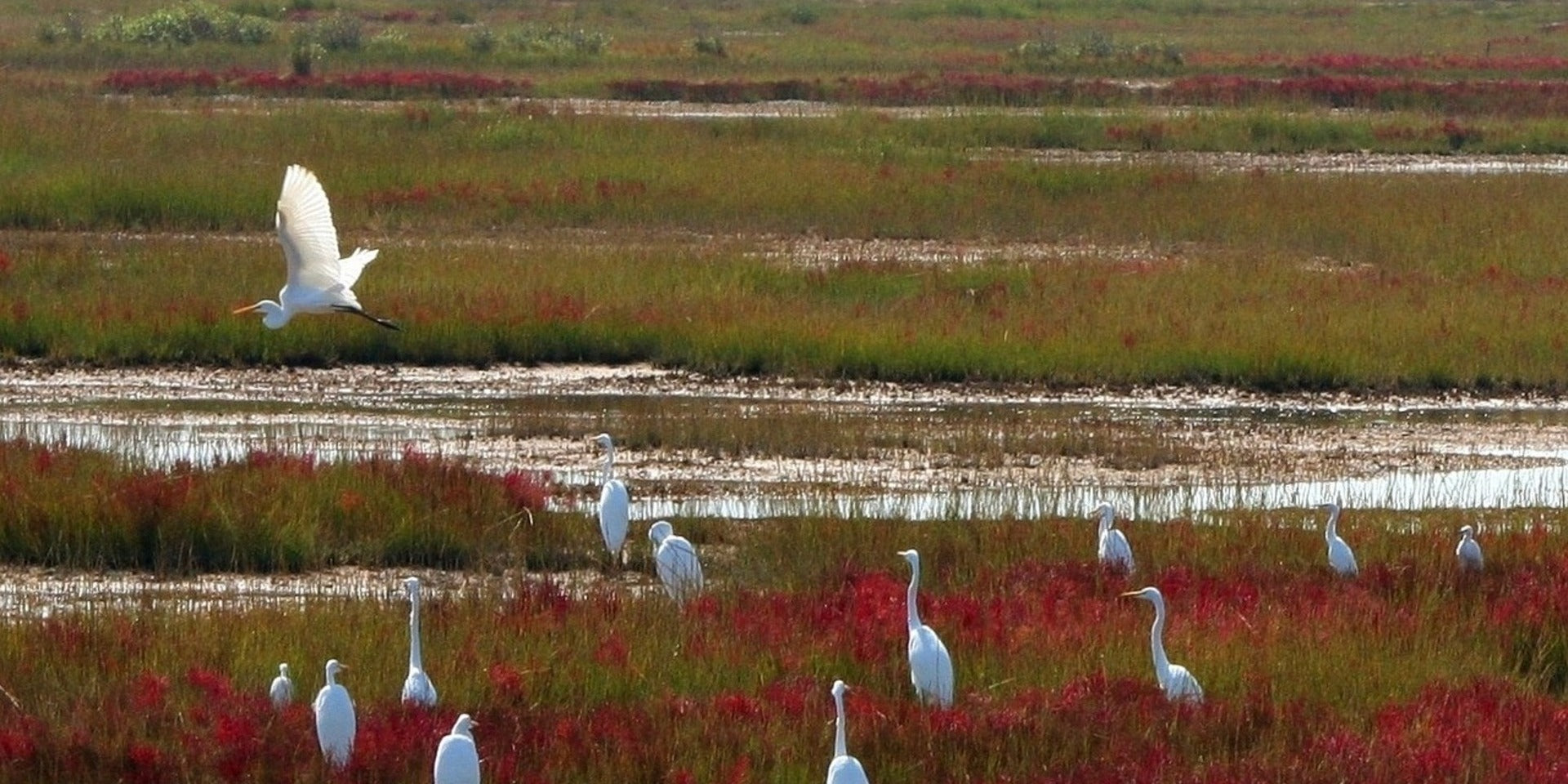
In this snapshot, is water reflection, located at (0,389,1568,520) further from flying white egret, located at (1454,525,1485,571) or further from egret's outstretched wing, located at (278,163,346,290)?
flying white egret, located at (1454,525,1485,571)

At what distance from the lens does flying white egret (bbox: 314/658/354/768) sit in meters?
6.18

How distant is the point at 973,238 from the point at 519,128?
6423 millimetres

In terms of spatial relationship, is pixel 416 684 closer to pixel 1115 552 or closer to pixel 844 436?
pixel 1115 552

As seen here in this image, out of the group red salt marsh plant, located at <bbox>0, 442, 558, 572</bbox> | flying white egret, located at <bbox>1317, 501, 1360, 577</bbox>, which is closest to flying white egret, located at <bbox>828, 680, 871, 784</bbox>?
flying white egret, located at <bbox>1317, 501, 1360, 577</bbox>

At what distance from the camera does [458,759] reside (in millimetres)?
5695

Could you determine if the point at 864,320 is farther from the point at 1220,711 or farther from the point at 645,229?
the point at 1220,711

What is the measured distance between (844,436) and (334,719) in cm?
690

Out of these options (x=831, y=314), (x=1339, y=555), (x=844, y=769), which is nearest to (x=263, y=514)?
(x=1339, y=555)

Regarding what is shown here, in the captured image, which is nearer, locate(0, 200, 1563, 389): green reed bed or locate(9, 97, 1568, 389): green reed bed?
locate(0, 200, 1563, 389): green reed bed

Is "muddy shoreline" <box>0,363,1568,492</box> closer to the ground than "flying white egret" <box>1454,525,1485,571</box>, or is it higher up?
closer to the ground

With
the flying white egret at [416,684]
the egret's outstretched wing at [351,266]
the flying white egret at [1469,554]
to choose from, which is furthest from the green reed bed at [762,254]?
the flying white egret at [416,684]

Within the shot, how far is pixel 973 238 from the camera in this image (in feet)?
67.3

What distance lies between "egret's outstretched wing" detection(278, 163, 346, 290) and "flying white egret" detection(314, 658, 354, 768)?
5.97 m

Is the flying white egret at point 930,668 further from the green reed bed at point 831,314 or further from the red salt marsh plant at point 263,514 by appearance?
the green reed bed at point 831,314
